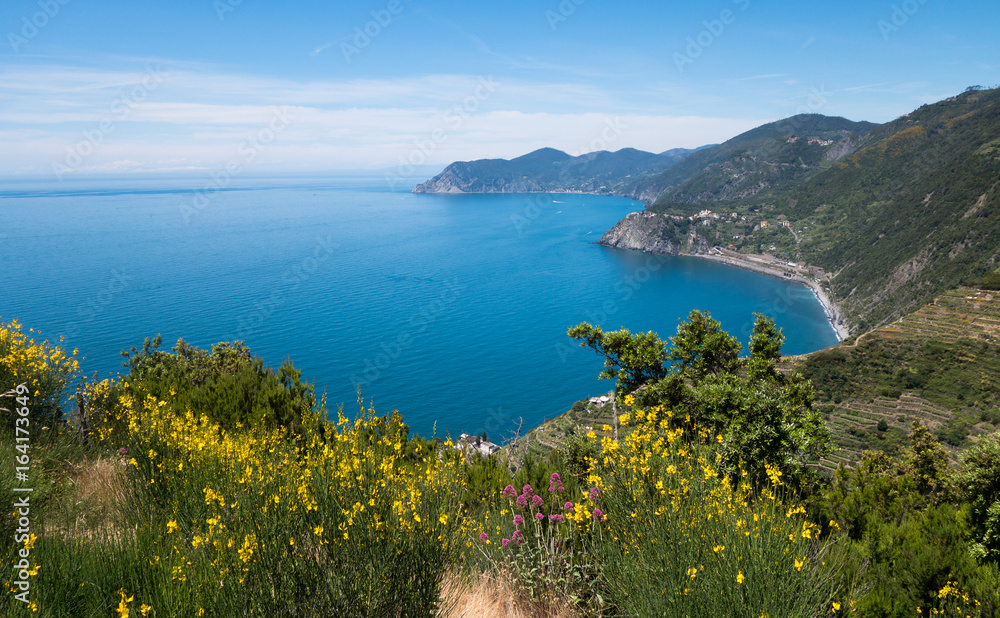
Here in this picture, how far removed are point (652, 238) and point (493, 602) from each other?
178 m

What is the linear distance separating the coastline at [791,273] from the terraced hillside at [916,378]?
2182 cm

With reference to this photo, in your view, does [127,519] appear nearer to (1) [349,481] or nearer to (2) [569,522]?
(1) [349,481]

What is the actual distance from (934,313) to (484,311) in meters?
78.5

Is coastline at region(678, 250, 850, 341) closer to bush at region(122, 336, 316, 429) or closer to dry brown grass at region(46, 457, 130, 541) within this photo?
bush at region(122, 336, 316, 429)

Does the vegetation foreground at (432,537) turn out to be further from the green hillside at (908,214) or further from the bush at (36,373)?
the green hillside at (908,214)

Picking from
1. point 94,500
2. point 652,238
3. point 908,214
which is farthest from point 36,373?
point 652,238

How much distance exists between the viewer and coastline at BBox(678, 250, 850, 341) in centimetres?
10445

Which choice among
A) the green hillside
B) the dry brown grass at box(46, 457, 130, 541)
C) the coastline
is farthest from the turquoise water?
the dry brown grass at box(46, 457, 130, 541)

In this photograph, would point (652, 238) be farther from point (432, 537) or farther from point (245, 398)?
point (432, 537)

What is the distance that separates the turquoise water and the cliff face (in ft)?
26.2

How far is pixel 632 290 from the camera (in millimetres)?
120125

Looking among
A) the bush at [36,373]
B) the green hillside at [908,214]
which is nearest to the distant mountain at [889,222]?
the green hillside at [908,214]

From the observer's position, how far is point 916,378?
6519cm

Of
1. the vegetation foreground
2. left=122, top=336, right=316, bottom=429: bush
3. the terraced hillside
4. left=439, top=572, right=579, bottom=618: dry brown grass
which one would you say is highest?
the vegetation foreground
